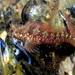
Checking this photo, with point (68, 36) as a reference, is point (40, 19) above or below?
above

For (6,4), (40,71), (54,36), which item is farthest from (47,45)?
(6,4)

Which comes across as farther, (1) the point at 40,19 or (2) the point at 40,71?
(2) the point at 40,71

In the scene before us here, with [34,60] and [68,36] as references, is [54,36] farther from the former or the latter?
[34,60]

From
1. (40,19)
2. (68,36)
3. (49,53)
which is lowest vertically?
(49,53)

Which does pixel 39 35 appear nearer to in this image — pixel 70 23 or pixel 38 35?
pixel 38 35
